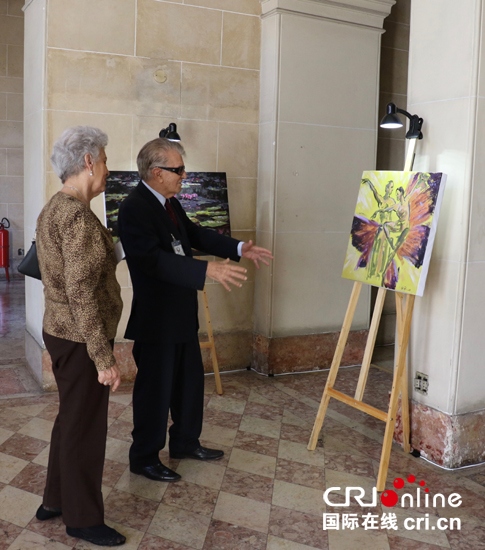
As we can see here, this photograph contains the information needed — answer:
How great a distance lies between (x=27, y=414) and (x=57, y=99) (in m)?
2.21

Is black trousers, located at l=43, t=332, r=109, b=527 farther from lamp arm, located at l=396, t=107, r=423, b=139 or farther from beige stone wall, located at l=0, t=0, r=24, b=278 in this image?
beige stone wall, located at l=0, t=0, r=24, b=278

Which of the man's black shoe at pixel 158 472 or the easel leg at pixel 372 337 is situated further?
the easel leg at pixel 372 337

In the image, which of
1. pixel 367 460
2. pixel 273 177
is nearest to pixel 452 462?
pixel 367 460

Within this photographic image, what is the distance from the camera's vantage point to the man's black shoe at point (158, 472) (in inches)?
139

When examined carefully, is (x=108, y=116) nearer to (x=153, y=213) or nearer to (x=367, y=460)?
(x=153, y=213)

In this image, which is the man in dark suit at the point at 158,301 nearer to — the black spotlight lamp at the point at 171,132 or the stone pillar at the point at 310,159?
the black spotlight lamp at the point at 171,132

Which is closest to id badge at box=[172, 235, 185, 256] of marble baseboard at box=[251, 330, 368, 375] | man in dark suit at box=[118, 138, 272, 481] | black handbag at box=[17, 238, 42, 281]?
man in dark suit at box=[118, 138, 272, 481]

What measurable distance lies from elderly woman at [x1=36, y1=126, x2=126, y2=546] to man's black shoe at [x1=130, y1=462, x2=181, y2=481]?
0.62 metres

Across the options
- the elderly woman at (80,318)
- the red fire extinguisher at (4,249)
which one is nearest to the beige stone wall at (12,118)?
the red fire extinguisher at (4,249)

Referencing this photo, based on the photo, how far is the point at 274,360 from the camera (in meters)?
5.56

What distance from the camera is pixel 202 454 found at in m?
3.81

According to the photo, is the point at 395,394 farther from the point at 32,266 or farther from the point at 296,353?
the point at 296,353

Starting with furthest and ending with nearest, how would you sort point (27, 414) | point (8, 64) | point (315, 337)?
1. point (8, 64)
2. point (315, 337)
3. point (27, 414)

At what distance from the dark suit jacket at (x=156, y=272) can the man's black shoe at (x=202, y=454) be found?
0.73 metres
